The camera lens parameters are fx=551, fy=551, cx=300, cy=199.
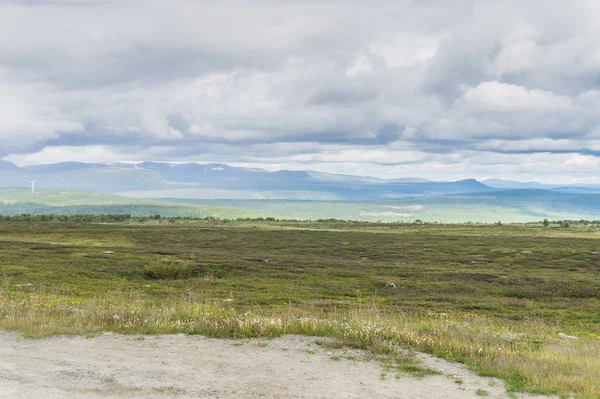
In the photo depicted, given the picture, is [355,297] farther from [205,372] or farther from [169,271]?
[205,372]

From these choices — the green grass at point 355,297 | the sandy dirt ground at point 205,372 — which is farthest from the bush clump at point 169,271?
the sandy dirt ground at point 205,372

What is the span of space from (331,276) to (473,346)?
129ft

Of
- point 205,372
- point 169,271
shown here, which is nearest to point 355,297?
point 169,271

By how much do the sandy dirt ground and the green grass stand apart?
0.99 m

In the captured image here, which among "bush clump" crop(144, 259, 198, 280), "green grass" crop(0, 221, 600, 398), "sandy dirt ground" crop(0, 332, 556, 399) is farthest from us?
"bush clump" crop(144, 259, 198, 280)

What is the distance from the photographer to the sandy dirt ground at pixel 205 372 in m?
13.4

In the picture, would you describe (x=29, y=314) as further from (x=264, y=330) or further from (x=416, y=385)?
(x=416, y=385)

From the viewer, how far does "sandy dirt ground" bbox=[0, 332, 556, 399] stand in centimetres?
1337

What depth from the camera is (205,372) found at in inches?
593

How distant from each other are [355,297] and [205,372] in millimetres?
27921

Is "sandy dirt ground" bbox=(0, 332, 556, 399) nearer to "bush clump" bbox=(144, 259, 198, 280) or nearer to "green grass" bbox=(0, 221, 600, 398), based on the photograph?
Answer: "green grass" bbox=(0, 221, 600, 398)

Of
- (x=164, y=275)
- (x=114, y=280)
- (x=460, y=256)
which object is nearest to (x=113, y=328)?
(x=114, y=280)

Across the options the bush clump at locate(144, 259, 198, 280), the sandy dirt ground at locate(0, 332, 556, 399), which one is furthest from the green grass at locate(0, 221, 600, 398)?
the sandy dirt ground at locate(0, 332, 556, 399)

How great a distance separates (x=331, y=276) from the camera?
5678cm
